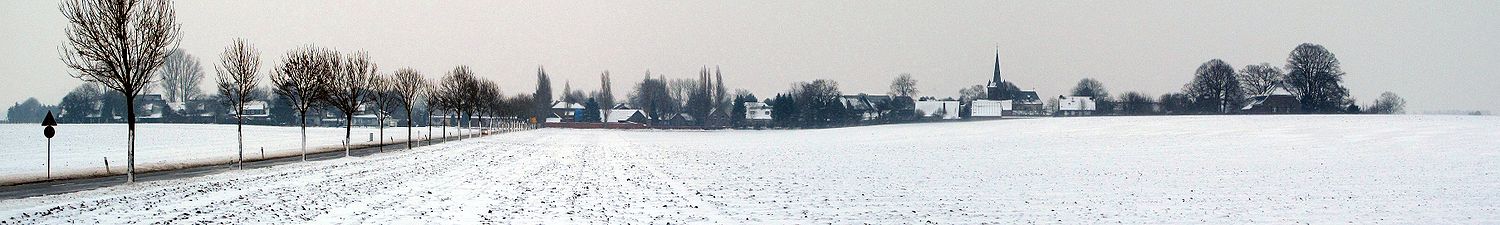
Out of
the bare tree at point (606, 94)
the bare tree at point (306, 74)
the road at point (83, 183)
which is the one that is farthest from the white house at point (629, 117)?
the road at point (83, 183)

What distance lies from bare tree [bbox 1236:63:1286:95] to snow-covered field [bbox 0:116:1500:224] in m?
79.7

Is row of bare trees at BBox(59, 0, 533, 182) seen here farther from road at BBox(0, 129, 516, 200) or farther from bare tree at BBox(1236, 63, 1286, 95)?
bare tree at BBox(1236, 63, 1286, 95)

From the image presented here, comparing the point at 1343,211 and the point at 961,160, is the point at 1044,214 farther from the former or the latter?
the point at 961,160

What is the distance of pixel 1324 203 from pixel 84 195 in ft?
86.0

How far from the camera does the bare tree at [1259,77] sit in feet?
384

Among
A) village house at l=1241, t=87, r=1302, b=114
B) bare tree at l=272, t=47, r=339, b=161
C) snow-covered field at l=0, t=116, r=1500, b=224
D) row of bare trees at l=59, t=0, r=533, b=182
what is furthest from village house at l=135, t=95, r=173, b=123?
village house at l=1241, t=87, r=1302, b=114

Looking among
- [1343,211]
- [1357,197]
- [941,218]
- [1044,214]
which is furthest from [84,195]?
[1357,197]

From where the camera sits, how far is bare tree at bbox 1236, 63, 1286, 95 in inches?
4604

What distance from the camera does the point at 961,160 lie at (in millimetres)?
39844

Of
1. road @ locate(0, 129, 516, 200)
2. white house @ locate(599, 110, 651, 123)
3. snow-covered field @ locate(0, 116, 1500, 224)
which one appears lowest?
snow-covered field @ locate(0, 116, 1500, 224)

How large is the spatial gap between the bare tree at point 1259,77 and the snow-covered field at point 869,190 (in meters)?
79.7

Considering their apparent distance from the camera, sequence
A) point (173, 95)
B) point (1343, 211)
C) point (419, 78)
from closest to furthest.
Result: point (1343, 211) → point (419, 78) → point (173, 95)

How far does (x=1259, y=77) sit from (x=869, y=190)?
108 m

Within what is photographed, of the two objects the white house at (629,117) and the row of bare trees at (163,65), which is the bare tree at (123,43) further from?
the white house at (629,117)
